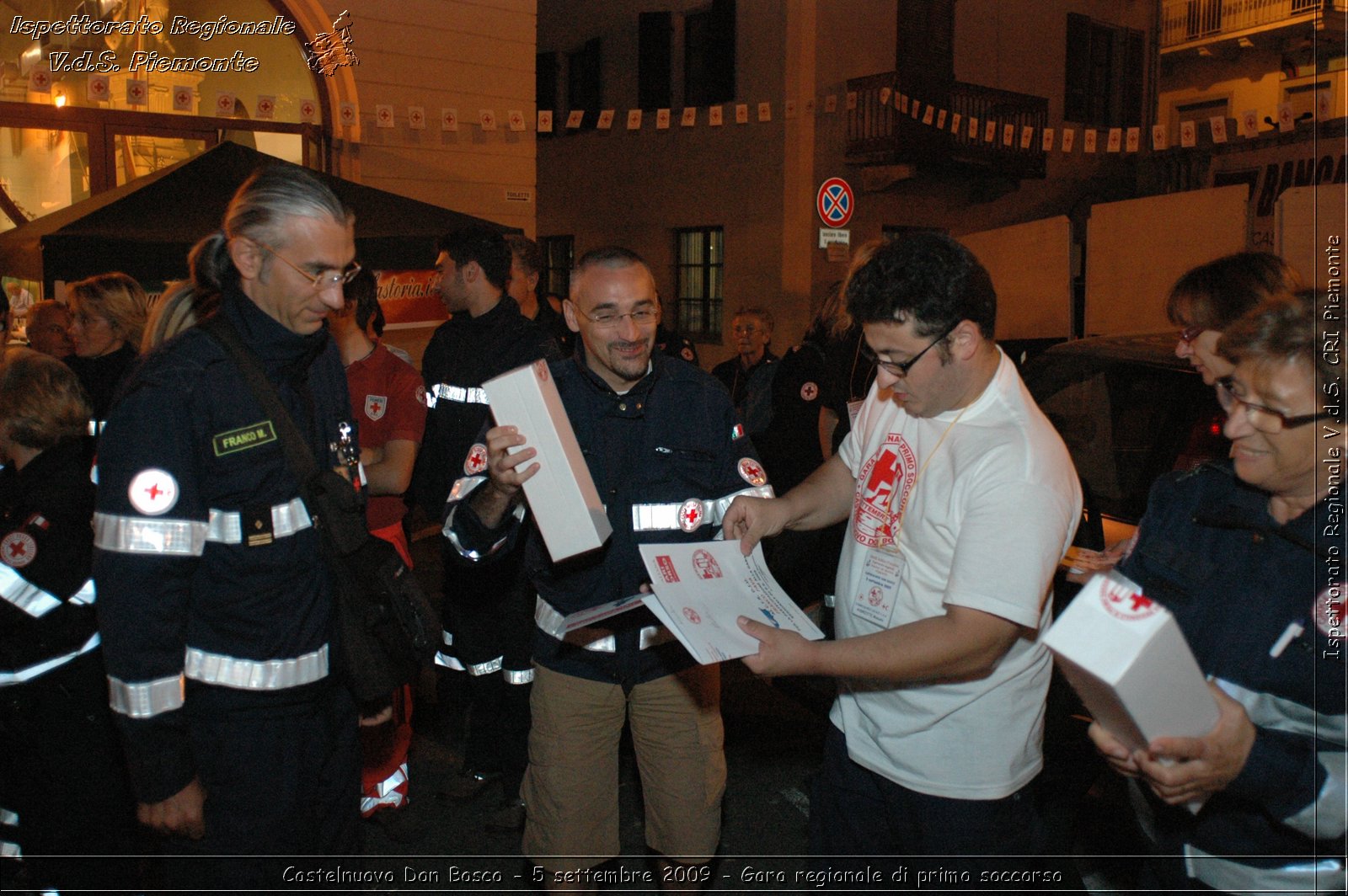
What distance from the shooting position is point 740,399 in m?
8.38

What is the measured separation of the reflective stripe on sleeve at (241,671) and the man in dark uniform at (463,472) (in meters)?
1.60

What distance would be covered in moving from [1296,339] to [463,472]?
10.7 feet

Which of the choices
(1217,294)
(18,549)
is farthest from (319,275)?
(1217,294)

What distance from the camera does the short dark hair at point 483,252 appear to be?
15.4 feet

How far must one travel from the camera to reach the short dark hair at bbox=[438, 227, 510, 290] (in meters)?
4.69

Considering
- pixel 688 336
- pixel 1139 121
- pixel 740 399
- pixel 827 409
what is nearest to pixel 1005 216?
pixel 1139 121

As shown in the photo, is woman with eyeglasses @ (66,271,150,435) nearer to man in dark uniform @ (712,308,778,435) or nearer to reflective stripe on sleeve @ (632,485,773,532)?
reflective stripe on sleeve @ (632,485,773,532)

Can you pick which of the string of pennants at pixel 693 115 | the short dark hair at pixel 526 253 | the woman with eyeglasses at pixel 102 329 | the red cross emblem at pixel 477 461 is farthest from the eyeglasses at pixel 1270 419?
the woman with eyeglasses at pixel 102 329

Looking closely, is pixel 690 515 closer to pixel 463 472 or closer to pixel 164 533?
pixel 164 533

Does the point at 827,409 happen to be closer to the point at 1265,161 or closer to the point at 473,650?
the point at 473,650

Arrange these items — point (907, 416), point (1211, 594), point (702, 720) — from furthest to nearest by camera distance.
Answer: point (702, 720) < point (907, 416) < point (1211, 594)

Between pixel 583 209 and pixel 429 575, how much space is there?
14.2m

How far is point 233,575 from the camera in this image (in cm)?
240

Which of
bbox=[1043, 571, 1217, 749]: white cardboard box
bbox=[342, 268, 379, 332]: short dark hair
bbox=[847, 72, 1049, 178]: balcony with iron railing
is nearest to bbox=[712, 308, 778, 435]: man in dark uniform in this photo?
bbox=[342, 268, 379, 332]: short dark hair
